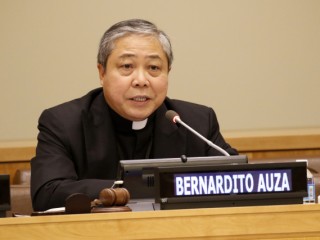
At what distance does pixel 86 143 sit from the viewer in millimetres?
3500

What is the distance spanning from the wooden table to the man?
1.21 metres

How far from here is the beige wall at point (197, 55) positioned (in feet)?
18.1

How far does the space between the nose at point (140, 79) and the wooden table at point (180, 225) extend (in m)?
1.38

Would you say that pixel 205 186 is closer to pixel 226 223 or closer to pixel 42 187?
pixel 226 223

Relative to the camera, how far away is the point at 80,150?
3486 millimetres

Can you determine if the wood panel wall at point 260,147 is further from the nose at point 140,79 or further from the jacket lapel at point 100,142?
the nose at point 140,79

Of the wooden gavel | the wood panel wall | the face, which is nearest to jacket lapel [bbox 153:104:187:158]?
the face

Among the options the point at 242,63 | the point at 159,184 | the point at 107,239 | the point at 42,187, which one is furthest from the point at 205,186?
the point at 242,63

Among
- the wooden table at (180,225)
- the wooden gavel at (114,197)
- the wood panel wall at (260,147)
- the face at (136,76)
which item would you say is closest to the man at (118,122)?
the face at (136,76)

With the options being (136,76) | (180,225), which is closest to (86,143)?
(136,76)

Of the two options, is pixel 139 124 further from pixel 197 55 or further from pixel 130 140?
pixel 197 55

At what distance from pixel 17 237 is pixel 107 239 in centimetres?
21

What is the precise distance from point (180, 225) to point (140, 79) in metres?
1.40

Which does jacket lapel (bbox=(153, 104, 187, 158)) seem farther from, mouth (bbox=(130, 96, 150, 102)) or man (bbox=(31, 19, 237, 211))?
mouth (bbox=(130, 96, 150, 102))
